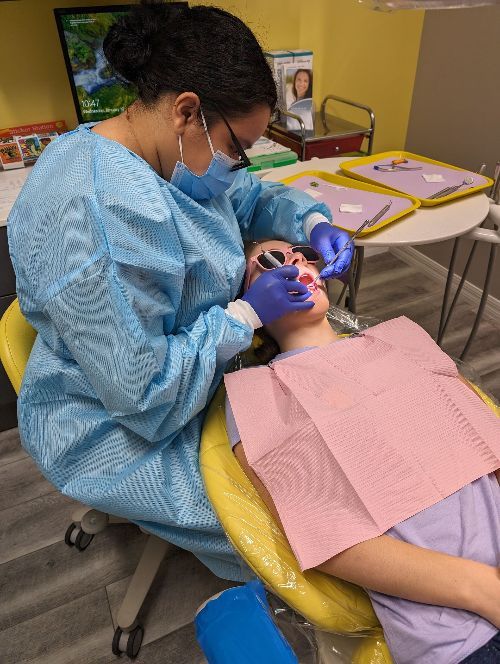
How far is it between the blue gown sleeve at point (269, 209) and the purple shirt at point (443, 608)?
0.85 metres

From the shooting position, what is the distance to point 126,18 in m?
1.04

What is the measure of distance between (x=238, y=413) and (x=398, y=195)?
1117 millimetres

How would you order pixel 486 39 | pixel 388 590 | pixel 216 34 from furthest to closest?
1. pixel 486 39
2. pixel 216 34
3. pixel 388 590

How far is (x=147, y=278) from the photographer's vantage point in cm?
94

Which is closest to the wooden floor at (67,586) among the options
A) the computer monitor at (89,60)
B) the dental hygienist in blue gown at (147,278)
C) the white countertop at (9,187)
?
the dental hygienist in blue gown at (147,278)

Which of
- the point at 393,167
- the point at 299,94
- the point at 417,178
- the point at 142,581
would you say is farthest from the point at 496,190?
the point at 142,581

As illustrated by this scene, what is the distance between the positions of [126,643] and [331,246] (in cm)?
124

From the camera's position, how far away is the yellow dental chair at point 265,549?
0.89m

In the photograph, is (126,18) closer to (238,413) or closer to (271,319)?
(271,319)

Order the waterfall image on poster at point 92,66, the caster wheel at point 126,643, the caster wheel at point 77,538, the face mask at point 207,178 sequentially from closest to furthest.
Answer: the face mask at point 207,178 < the caster wheel at point 126,643 < the caster wheel at point 77,538 < the waterfall image on poster at point 92,66

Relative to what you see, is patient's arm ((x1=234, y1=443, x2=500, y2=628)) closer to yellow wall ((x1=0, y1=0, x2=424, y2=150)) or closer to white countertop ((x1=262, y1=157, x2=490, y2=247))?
white countertop ((x1=262, y1=157, x2=490, y2=247))

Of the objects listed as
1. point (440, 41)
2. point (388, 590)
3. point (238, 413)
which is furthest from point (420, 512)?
point (440, 41)

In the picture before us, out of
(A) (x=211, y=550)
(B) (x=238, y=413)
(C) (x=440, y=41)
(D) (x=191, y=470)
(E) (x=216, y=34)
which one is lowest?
(A) (x=211, y=550)

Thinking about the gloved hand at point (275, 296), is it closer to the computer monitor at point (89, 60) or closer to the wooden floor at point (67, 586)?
the wooden floor at point (67, 586)
